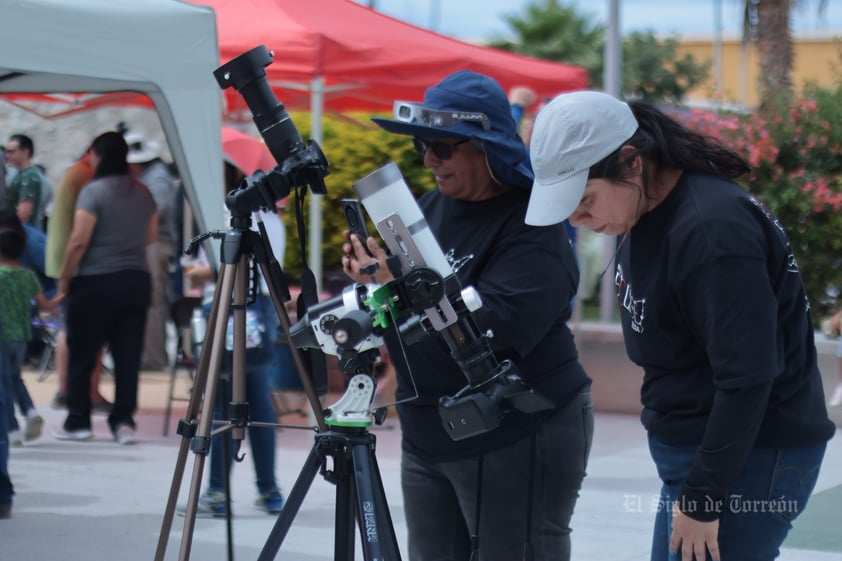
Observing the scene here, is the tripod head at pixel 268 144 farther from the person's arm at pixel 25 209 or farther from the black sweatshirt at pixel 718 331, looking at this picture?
the person's arm at pixel 25 209

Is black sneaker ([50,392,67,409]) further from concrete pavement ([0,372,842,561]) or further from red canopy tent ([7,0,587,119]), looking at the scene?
red canopy tent ([7,0,587,119])

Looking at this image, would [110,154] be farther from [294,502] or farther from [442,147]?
[294,502]

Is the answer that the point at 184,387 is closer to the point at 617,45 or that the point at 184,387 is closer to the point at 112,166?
the point at 112,166

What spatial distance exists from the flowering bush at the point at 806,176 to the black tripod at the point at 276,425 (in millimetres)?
6037

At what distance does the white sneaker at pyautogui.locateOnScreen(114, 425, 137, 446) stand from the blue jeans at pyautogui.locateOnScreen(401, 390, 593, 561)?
4551 millimetres

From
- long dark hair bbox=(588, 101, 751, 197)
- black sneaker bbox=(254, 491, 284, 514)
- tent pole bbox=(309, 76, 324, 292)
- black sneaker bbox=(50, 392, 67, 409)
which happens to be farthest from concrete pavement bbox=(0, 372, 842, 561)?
long dark hair bbox=(588, 101, 751, 197)

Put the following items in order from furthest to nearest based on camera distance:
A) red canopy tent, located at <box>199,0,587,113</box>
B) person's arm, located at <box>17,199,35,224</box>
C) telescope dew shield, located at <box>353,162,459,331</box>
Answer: person's arm, located at <box>17,199,35,224</box>
red canopy tent, located at <box>199,0,587,113</box>
telescope dew shield, located at <box>353,162,459,331</box>

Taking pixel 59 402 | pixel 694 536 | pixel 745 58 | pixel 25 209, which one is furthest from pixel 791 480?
pixel 745 58

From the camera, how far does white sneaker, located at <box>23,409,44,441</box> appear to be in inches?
278

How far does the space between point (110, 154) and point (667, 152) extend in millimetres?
5339

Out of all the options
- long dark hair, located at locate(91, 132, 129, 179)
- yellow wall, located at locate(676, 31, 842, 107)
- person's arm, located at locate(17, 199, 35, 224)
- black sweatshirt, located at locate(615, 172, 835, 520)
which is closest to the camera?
black sweatshirt, located at locate(615, 172, 835, 520)

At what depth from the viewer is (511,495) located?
289cm

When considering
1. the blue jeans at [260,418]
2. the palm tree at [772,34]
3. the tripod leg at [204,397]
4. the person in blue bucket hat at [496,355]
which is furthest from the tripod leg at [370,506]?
the palm tree at [772,34]

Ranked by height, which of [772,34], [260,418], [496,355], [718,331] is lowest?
[260,418]
